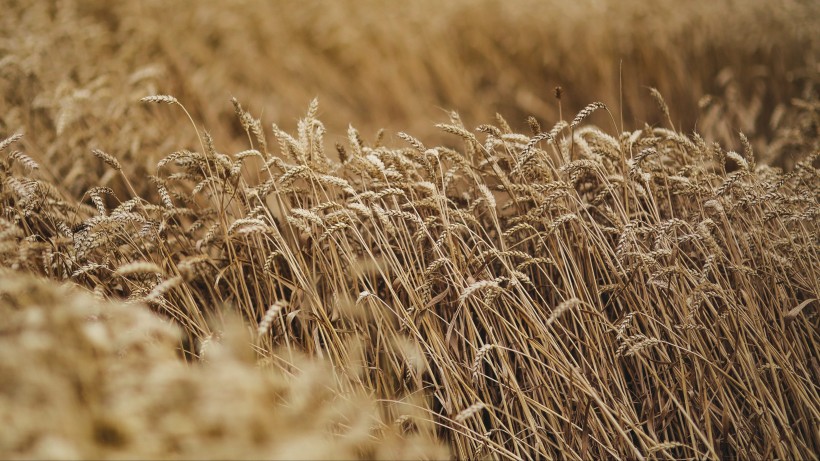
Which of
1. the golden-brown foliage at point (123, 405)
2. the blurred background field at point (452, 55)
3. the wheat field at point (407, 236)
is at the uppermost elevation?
the blurred background field at point (452, 55)

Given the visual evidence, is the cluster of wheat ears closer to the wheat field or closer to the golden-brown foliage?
the wheat field

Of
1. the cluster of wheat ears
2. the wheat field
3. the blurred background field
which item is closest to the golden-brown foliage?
the wheat field

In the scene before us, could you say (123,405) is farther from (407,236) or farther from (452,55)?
(452,55)

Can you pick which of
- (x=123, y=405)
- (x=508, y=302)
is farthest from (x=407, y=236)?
(x=123, y=405)

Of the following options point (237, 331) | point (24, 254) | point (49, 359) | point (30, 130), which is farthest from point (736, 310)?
point (30, 130)

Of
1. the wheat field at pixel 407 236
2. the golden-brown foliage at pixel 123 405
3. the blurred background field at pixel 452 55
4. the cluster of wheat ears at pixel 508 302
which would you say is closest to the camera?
the golden-brown foliage at pixel 123 405

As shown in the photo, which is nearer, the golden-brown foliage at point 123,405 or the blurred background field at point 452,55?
the golden-brown foliage at point 123,405

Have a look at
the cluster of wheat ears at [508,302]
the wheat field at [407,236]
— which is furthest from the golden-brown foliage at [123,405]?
the cluster of wheat ears at [508,302]

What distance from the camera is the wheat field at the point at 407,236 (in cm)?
81

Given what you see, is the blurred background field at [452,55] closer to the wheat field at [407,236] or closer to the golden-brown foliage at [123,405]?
the wheat field at [407,236]

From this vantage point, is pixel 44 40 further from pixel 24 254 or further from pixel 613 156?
pixel 613 156

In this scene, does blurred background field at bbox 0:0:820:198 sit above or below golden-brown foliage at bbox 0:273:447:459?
above

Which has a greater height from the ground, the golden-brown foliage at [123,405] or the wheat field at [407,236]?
the wheat field at [407,236]

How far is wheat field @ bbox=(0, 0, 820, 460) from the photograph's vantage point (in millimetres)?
812
